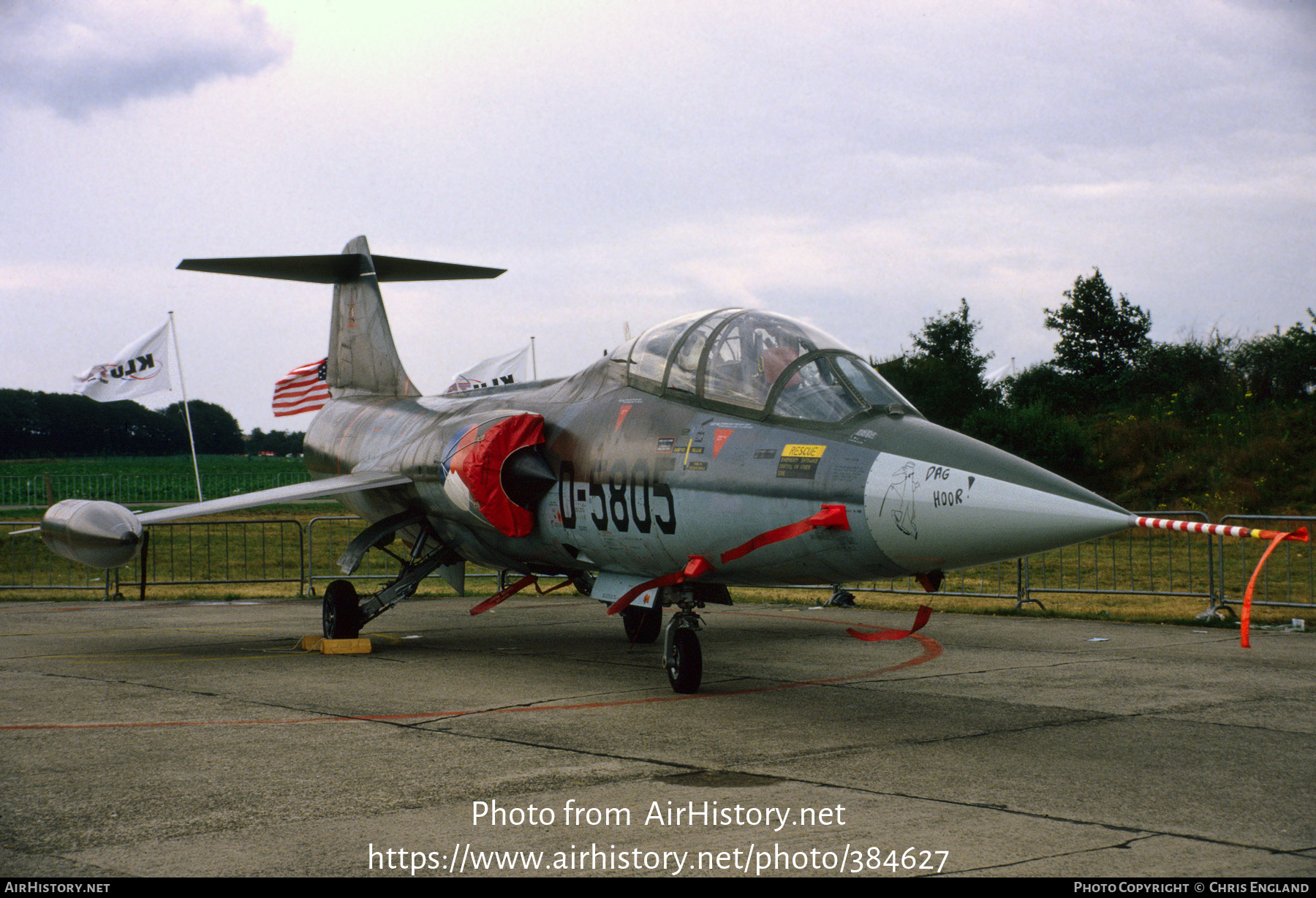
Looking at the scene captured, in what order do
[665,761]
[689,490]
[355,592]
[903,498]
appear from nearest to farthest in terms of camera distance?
[665,761]
[903,498]
[689,490]
[355,592]

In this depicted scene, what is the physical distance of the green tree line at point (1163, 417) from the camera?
2802 centimetres

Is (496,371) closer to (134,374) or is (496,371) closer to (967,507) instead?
(134,374)

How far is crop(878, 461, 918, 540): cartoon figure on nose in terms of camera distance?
5887 millimetres

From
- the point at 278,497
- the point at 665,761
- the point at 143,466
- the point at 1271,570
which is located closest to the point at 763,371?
the point at 665,761

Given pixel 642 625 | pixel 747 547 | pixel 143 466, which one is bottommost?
pixel 642 625

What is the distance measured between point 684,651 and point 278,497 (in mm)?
5196

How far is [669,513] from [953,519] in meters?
2.31

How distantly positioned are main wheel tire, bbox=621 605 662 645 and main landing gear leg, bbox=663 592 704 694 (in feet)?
10.5

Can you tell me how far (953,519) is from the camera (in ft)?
18.7

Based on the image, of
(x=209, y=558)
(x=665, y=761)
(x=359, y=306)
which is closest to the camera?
(x=665, y=761)

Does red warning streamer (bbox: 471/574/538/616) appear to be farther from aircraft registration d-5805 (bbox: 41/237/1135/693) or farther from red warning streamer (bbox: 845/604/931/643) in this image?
red warning streamer (bbox: 845/604/931/643)

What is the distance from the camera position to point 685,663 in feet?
25.5

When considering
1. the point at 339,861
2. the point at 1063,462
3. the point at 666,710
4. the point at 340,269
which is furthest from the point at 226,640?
the point at 1063,462

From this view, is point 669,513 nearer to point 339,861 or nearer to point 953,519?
point 953,519
